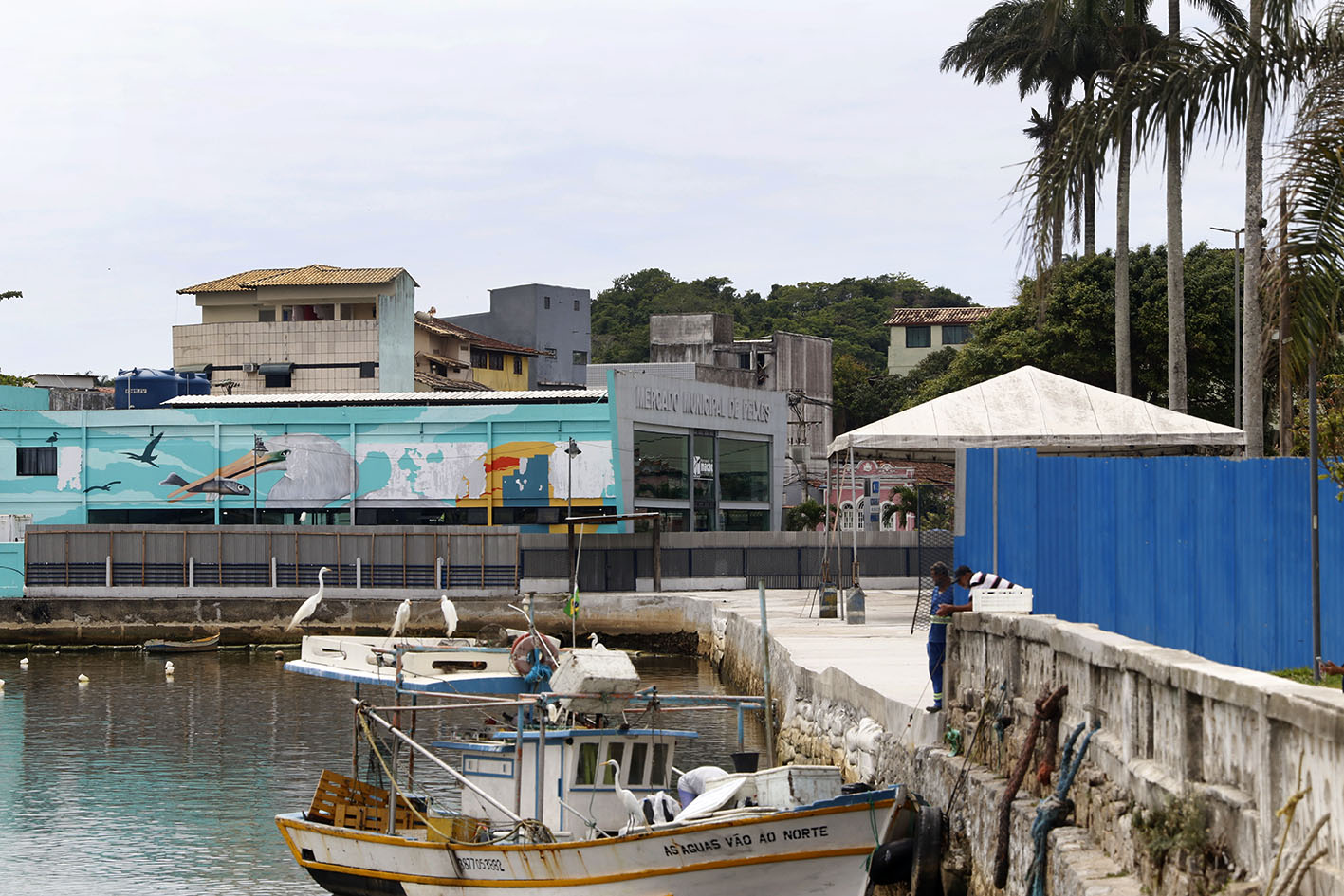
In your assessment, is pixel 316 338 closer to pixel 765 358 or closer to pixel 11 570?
pixel 11 570

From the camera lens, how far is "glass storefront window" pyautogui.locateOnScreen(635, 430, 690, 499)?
176ft

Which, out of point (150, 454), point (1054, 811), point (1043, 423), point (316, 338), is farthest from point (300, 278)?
point (1054, 811)

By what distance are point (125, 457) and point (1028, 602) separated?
4693 cm

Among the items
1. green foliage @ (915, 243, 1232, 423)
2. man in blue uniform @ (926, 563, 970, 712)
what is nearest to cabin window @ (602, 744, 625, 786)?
man in blue uniform @ (926, 563, 970, 712)

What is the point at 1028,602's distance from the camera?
48.6ft

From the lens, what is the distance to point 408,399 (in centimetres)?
5581

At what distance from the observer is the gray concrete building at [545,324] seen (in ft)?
294

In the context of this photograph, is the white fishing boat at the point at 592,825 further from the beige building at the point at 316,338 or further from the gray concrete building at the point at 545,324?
the gray concrete building at the point at 545,324

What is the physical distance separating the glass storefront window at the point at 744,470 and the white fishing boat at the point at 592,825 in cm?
4121

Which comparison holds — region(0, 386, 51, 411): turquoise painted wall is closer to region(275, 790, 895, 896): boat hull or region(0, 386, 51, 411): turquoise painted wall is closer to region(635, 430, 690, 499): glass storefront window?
region(635, 430, 690, 499): glass storefront window

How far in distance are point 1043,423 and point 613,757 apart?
1312 centimetres

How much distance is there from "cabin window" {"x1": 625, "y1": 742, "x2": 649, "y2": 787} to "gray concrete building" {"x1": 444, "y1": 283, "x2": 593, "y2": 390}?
237 ft

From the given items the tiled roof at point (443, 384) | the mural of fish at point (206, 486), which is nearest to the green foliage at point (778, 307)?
the tiled roof at point (443, 384)

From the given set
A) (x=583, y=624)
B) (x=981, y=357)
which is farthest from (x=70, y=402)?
(x=981, y=357)
